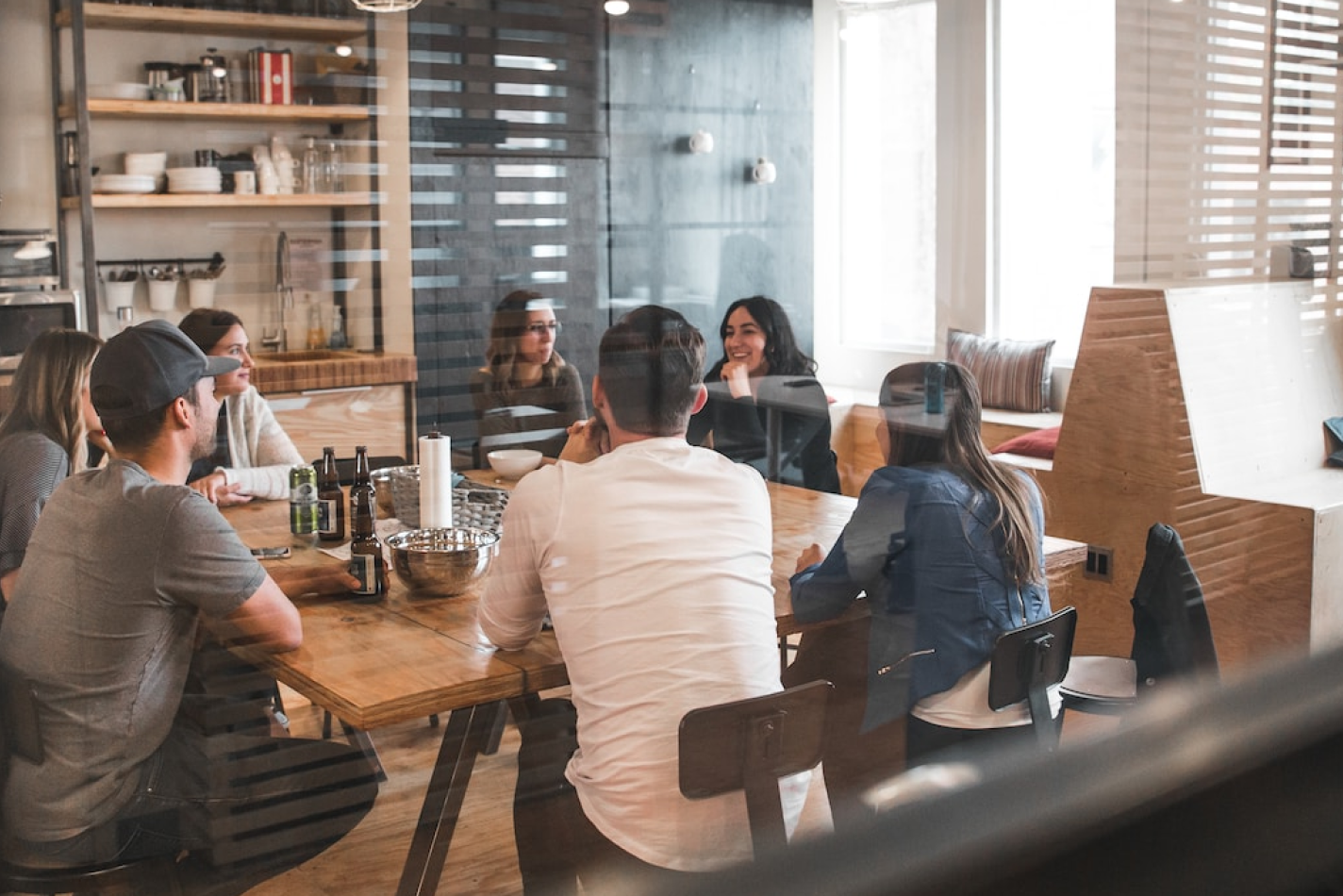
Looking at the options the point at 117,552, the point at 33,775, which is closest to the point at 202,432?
the point at 117,552

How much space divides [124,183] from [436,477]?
21 cm

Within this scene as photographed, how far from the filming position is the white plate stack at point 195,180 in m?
0.45

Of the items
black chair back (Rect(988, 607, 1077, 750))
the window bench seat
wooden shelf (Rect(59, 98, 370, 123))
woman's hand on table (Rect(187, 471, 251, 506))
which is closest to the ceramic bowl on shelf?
wooden shelf (Rect(59, 98, 370, 123))

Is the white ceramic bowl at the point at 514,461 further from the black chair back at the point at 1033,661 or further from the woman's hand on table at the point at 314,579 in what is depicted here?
the black chair back at the point at 1033,661

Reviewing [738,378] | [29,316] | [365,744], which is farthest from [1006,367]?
[29,316]

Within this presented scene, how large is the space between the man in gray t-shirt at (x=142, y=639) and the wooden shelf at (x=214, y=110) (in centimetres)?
8

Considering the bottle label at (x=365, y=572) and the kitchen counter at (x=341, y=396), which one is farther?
the bottle label at (x=365, y=572)

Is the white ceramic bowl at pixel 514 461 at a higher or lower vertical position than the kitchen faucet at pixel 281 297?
lower

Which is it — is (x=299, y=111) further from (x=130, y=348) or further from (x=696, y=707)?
(x=696, y=707)

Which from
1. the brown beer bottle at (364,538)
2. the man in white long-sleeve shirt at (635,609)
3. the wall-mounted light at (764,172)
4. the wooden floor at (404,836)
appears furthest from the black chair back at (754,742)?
the wall-mounted light at (764,172)

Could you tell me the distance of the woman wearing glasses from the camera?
1.83 ft

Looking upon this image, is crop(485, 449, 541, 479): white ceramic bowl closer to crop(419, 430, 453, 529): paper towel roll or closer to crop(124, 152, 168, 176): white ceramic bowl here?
crop(419, 430, 453, 529): paper towel roll

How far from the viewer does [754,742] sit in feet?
2.57

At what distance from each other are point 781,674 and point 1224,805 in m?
0.42
